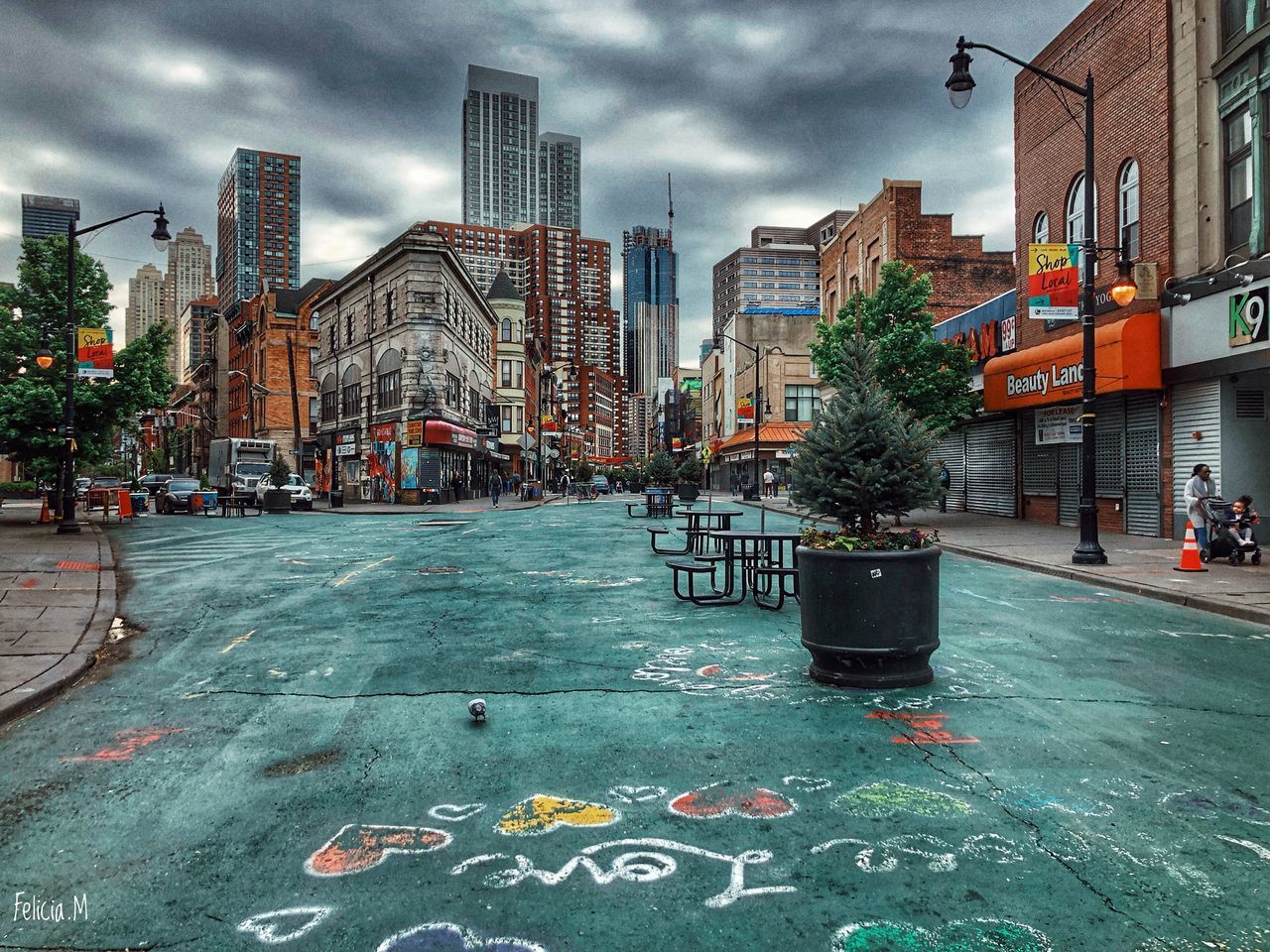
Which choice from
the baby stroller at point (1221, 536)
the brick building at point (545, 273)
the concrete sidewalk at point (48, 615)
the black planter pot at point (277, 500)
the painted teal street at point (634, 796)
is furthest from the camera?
the brick building at point (545, 273)

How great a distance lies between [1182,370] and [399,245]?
37.2m

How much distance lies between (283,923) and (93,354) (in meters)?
21.6

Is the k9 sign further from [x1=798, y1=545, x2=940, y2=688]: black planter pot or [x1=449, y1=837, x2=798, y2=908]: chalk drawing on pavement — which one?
[x1=449, y1=837, x2=798, y2=908]: chalk drawing on pavement

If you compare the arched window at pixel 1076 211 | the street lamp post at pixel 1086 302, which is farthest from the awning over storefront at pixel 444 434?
the street lamp post at pixel 1086 302

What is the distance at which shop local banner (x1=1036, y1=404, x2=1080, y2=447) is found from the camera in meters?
21.1

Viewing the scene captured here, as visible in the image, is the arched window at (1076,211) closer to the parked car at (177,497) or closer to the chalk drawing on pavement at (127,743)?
the chalk drawing on pavement at (127,743)

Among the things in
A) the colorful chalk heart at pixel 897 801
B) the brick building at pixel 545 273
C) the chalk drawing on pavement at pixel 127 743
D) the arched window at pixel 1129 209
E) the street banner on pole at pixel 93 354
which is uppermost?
the brick building at pixel 545 273

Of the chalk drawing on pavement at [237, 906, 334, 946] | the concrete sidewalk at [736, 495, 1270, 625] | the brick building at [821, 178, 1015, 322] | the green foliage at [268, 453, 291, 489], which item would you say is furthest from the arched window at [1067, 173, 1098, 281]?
the green foliage at [268, 453, 291, 489]

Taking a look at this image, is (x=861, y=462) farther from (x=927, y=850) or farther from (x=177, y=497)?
(x=177, y=497)

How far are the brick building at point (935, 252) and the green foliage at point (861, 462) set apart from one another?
105ft

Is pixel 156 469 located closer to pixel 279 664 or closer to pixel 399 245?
pixel 399 245

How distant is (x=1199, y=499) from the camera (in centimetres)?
1358

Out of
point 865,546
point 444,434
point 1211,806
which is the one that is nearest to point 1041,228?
point 865,546

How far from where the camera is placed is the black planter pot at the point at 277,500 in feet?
109
